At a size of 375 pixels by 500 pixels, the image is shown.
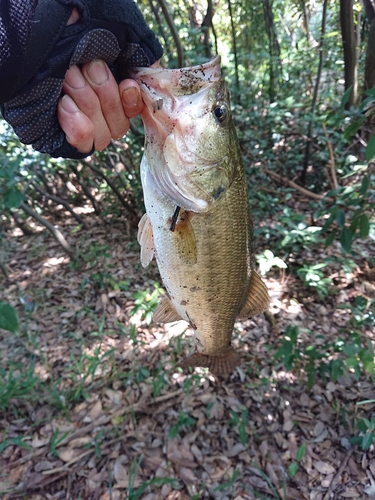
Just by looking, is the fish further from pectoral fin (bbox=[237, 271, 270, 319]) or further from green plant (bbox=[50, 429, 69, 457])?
green plant (bbox=[50, 429, 69, 457])

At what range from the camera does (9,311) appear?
5.78 feet

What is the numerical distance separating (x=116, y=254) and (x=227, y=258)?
3710mm

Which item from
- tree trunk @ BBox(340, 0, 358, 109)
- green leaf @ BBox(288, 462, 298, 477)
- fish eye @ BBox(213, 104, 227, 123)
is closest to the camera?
fish eye @ BBox(213, 104, 227, 123)

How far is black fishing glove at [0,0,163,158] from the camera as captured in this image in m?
1.04

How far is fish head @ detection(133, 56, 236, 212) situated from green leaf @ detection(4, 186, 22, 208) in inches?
64.6

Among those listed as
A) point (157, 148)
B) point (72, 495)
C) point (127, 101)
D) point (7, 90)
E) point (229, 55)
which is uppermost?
point (229, 55)

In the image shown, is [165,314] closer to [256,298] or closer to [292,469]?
[256,298]

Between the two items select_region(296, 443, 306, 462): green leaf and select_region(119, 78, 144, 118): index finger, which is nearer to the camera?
select_region(119, 78, 144, 118): index finger

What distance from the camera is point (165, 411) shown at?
126 inches

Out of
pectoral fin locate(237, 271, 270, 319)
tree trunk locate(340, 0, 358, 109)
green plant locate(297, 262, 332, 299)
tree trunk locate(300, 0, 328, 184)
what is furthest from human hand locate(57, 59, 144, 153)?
tree trunk locate(340, 0, 358, 109)

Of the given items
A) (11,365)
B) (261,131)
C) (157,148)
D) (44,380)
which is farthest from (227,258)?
(261,131)

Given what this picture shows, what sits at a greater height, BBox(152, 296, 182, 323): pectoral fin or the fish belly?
the fish belly

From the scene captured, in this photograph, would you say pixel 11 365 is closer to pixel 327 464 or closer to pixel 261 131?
pixel 327 464

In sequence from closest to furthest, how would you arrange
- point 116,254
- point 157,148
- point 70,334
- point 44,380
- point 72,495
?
point 157,148, point 72,495, point 44,380, point 70,334, point 116,254
